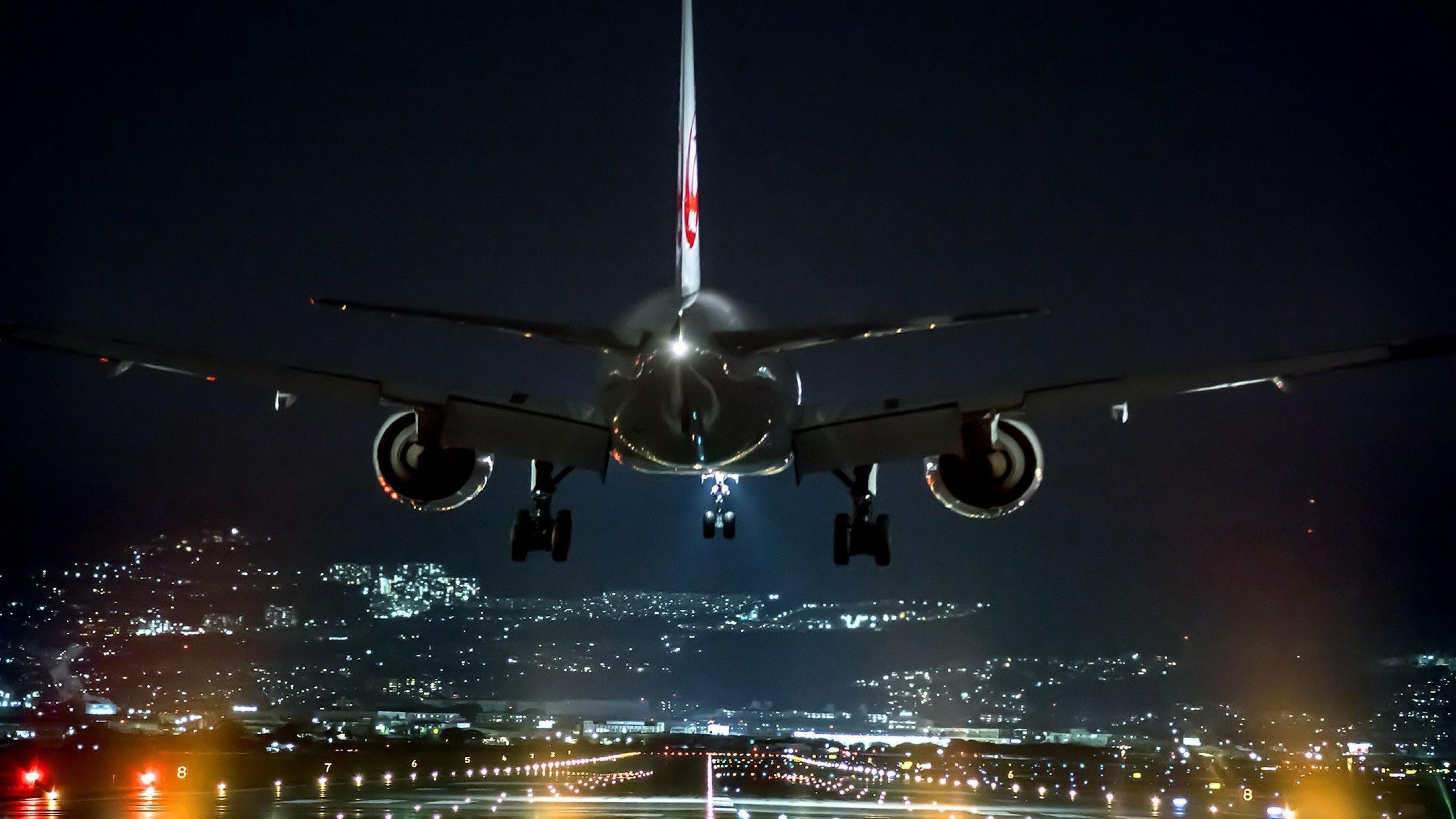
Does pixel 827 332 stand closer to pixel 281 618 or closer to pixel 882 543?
pixel 882 543

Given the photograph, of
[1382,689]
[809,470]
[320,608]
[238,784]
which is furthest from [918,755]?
[320,608]

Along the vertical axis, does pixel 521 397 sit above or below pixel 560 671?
below

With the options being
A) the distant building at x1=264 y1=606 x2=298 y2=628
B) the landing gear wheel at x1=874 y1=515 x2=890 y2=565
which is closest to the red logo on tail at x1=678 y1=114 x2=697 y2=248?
the landing gear wheel at x1=874 y1=515 x2=890 y2=565

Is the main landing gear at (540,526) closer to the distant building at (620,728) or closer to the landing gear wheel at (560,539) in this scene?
the landing gear wheel at (560,539)

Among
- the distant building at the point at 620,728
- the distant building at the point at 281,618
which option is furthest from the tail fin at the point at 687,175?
the distant building at the point at 281,618


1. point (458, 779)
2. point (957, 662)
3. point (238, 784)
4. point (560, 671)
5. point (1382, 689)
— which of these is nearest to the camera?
point (238, 784)

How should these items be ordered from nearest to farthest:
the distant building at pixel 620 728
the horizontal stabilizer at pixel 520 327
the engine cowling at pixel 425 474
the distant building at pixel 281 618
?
the horizontal stabilizer at pixel 520 327, the engine cowling at pixel 425 474, the distant building at pixel 620 728, the distant building at pixel 281 618

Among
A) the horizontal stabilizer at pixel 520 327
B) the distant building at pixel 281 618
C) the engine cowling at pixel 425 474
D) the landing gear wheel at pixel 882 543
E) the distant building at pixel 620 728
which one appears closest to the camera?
the horizontal stabilizer at pixel 520 327

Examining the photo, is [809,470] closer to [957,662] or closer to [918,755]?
[918,755]

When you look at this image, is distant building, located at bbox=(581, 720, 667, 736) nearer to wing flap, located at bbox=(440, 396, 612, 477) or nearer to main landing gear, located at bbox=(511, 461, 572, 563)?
main landing gear, located at bbox=(511, 461, 572, 563)
